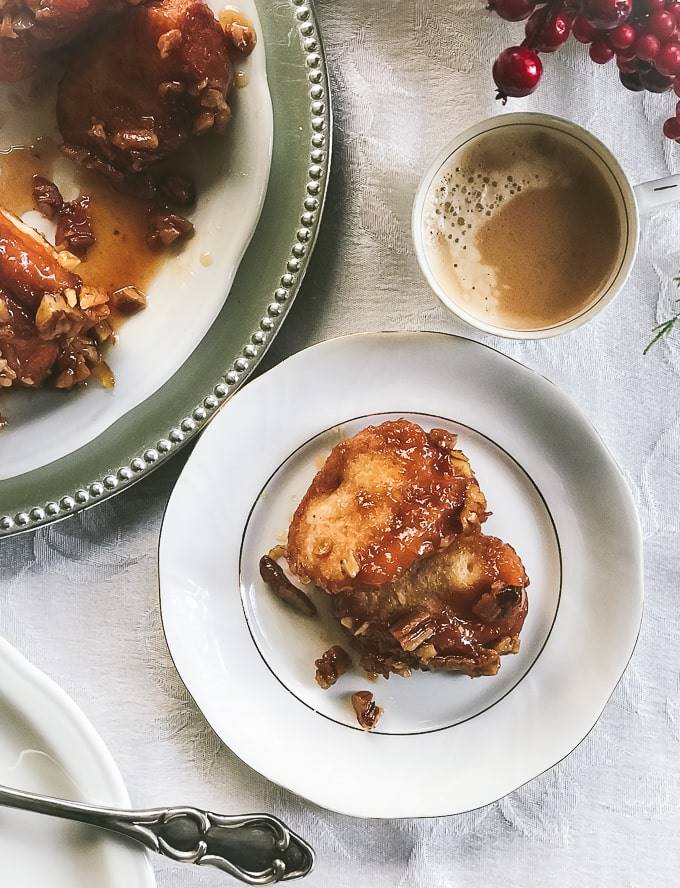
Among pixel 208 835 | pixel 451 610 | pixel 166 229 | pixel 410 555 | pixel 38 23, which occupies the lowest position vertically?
pixel 208 835

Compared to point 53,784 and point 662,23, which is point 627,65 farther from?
point 53,784

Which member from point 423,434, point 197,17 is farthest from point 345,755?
point 197,17

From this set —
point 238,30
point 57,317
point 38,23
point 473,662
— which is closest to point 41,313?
point 57,317

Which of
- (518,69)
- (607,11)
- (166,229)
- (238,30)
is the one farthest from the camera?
(166,229)

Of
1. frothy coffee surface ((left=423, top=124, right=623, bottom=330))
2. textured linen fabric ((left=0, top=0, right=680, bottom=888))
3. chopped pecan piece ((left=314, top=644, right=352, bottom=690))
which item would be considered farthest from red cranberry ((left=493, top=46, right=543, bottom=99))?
chopped pecan piece ((left=314, top=644, right=352, bottom=690))

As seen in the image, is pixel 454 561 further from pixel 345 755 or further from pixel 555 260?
pixel 555 260

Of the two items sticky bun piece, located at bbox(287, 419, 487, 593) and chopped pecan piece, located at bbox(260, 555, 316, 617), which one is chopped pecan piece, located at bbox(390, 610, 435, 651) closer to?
sticky bun piece, located at bbox(287, 419, 487, 593)

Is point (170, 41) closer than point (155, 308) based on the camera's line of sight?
Yes
